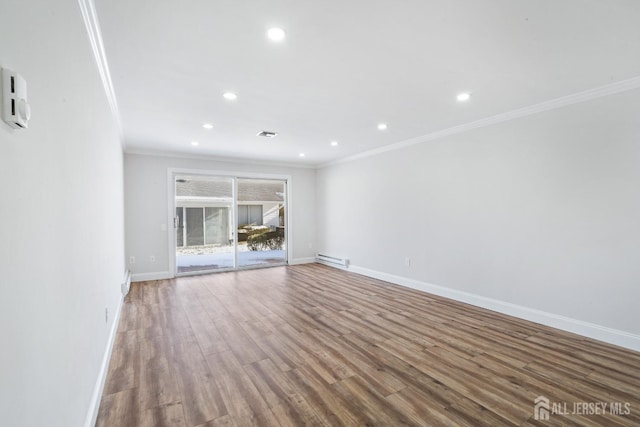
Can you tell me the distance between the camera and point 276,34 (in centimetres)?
202

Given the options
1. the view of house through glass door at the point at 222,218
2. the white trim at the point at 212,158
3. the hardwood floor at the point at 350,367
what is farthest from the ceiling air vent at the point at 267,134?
the hardwood floor at the point at 350,367

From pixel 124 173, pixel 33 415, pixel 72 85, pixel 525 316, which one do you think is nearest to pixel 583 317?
pixel 525 316

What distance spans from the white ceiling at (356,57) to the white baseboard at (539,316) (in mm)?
2434

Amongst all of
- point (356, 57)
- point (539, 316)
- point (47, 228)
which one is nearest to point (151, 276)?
point (47, 228)

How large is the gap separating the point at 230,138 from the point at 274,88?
2.06m

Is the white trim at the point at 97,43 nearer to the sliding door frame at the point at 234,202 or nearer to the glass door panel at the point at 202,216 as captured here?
the sliding door frame at the point at 234,202

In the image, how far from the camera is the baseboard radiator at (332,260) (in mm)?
6484

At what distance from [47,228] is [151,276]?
16.9 feet

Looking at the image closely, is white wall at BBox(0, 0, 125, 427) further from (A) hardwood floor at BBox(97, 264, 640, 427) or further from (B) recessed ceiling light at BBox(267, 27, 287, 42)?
A: (B) recessed ceiling light at BBox(267, 27, 287, 42)

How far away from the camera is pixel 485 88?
2912mm

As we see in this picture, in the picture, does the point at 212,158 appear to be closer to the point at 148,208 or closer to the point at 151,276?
the point at 148,208

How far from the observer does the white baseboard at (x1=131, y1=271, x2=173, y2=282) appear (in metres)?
5.46

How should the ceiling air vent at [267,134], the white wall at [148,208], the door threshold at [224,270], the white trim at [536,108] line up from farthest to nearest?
1. the door threshold at [224,270]
2. the white wall at [148,208]
3. the ceiling air vent at [267,134]
4. the white trim at [536,108]

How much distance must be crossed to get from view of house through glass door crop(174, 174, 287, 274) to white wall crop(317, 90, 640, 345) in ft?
10.7
